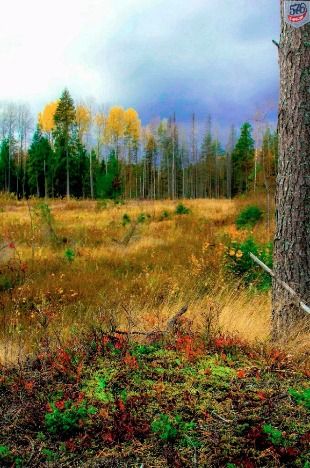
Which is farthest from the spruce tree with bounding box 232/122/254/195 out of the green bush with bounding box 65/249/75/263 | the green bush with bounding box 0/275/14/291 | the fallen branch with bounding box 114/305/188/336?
the fallen branch with bounding box 114/305/188/336

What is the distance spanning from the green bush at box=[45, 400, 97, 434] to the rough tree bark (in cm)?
231

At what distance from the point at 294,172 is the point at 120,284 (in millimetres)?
4069

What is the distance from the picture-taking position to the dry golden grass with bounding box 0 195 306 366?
518cm

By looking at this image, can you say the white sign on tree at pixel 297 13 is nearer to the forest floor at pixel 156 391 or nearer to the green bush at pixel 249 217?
the forest floor at pixel 156 391

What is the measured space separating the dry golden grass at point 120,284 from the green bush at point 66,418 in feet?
3.71

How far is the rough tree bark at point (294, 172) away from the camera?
4.69m

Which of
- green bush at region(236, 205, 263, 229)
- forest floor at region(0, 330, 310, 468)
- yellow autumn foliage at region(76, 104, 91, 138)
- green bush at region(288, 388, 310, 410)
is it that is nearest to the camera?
forest floor at region(0, 330, 310, 468)

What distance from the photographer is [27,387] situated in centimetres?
362

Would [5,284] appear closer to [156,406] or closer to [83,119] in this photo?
[156,406]

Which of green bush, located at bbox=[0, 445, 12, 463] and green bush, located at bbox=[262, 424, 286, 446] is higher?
green bush, located at bbox=[262, 424, 286, 446]

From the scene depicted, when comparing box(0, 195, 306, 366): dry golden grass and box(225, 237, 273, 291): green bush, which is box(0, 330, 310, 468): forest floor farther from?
box(225, 237, 273, 291): green bush

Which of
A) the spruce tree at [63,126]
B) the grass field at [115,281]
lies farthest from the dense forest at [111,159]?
the grass field at [115,281]

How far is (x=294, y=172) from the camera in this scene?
476 centimetres

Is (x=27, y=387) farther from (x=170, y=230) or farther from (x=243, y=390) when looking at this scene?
(x=170, y=230)
